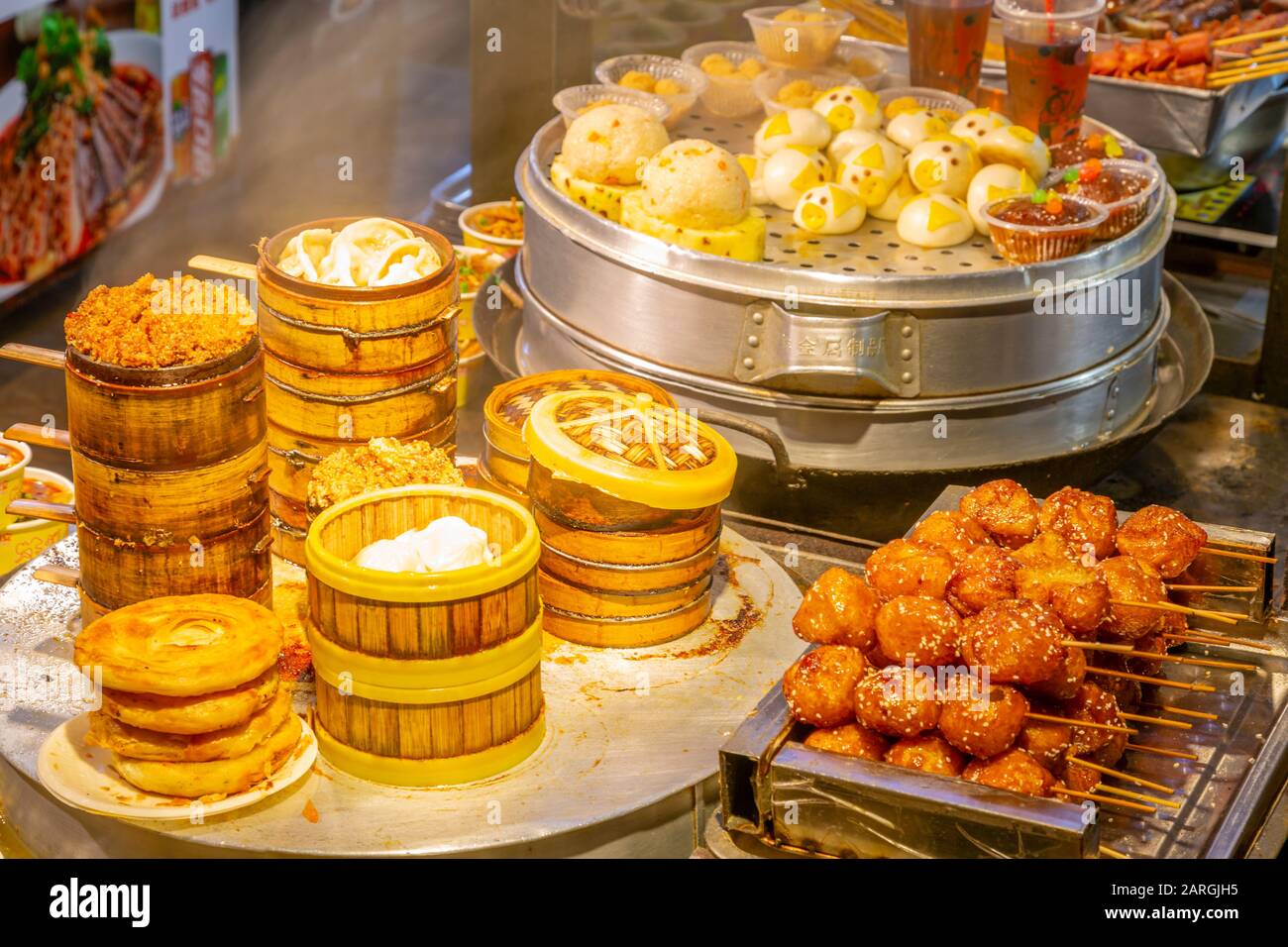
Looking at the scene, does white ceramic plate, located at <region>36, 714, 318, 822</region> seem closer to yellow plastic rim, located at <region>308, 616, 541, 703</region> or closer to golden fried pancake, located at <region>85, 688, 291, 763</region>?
golden fried pancake, located at <region>85, 688, 291, 763</region>

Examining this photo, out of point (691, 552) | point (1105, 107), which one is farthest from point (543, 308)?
point (1105, 107)

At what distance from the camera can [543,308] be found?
4.76m

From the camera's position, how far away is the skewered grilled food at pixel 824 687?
111 inches

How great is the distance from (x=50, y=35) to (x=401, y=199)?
2.23 meters

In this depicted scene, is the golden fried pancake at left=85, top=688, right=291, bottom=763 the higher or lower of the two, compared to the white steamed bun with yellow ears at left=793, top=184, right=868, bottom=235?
lower

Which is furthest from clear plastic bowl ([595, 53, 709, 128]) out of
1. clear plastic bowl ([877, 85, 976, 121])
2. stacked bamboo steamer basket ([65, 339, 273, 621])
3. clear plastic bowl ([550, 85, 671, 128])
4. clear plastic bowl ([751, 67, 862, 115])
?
stacked bamboo steamer basket ([65, 339, 273, 621])

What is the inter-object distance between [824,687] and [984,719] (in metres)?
0.29

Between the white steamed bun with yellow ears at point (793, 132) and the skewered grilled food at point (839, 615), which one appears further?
the white steamed bun with yellow ears at point (793, 132)

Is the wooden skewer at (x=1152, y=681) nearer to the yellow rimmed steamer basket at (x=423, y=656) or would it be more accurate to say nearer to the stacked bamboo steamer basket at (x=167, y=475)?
the yellow rimmed steamer basket at (x=423, y=656)

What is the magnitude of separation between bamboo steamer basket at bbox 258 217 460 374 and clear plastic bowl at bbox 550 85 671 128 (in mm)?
1806

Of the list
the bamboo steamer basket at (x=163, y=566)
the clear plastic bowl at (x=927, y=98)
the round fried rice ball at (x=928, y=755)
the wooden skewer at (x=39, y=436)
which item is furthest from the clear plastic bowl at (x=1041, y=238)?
the wooden skewer at (x=39, y=436)

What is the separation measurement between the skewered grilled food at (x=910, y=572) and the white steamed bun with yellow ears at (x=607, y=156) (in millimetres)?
1772

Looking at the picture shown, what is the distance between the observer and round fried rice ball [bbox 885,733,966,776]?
9.23 feet

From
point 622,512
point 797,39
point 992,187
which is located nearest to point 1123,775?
point 622,512
